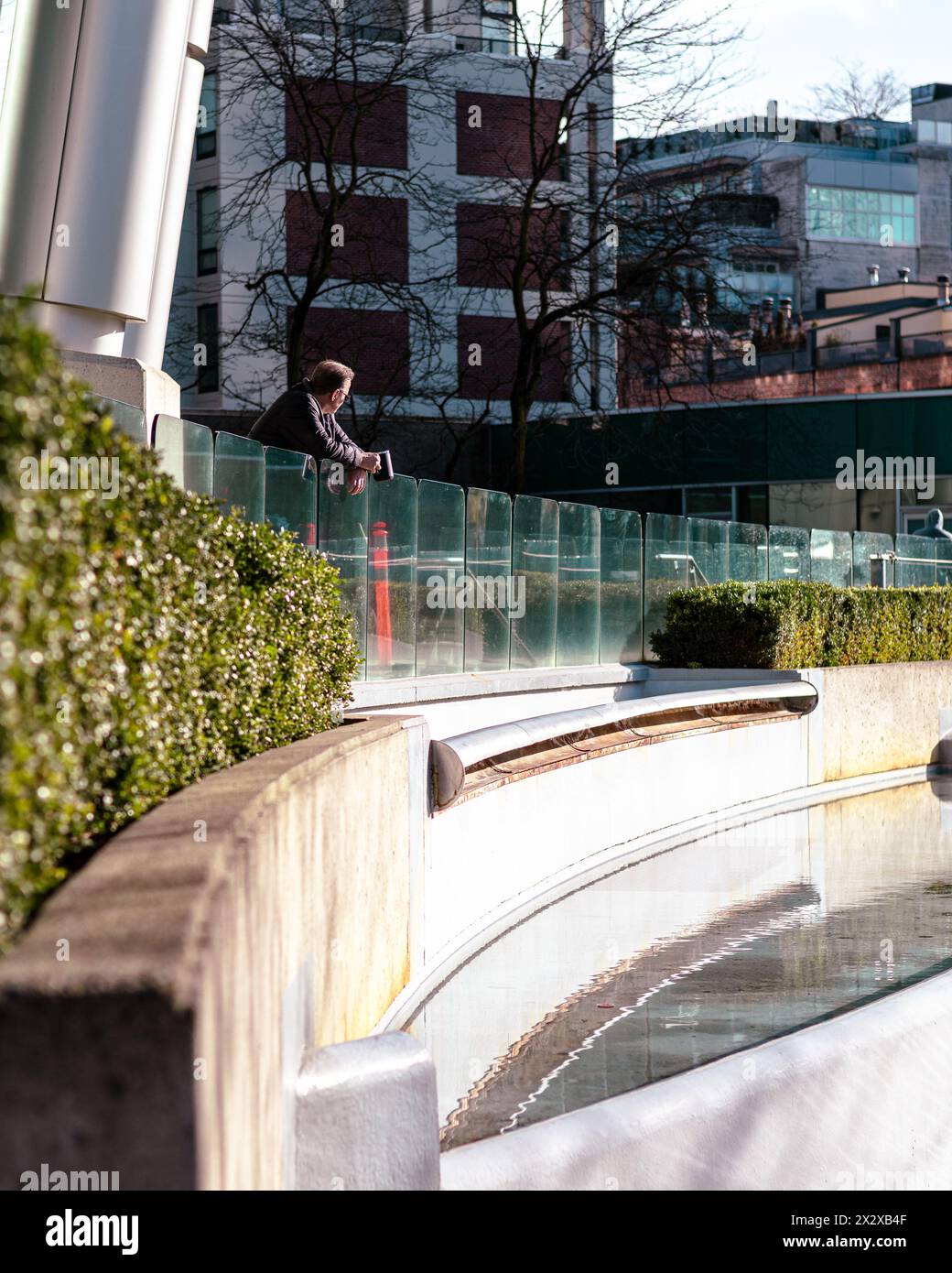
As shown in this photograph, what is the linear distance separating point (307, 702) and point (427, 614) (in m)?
6.67

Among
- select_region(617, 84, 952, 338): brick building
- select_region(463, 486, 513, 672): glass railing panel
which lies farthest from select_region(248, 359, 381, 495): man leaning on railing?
select_region(617, 84, 952, 338): brick building

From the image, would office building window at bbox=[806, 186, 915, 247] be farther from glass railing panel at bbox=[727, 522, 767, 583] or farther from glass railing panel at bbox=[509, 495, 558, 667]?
glass railing panel at bbox=[509, 495, 558, 667]

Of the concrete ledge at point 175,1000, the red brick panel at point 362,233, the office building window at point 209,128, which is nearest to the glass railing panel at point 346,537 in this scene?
the concrete ledge at point 175,1000

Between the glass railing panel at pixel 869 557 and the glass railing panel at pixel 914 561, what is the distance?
24 centimetres

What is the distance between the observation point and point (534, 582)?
15.0 m

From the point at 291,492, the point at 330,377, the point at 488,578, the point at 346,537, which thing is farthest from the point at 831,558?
the point at 330,377

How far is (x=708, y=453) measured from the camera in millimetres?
37625

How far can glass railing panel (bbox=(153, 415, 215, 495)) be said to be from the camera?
8.84 m

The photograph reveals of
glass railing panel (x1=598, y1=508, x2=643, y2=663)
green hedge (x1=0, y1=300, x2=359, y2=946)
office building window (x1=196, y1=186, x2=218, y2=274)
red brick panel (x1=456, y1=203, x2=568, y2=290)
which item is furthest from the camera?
office building window (x1=196, y1=186, x2=218, y2=274)

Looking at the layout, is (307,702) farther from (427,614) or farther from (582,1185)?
(427,614)

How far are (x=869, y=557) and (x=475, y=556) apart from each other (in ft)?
32.4

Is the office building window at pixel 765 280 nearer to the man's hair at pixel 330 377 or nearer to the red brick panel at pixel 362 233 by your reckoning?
the red brick panel at pixel 362 233

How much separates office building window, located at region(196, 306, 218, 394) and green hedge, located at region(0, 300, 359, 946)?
3275 centimetres
